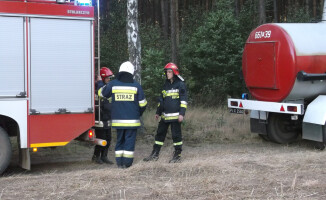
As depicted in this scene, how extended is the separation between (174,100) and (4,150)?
9.62 ft

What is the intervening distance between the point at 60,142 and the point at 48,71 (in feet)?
3.63

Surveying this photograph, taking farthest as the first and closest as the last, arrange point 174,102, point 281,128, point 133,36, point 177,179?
point 133,36
point 281,128
point 174,102
point 177,179

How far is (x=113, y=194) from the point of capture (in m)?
5.84

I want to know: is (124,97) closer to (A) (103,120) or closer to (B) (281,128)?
(A) (103,120)

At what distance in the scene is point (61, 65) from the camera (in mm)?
7742

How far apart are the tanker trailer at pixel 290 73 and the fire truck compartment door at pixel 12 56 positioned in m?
5.18

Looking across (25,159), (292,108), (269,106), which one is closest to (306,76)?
(292,108)

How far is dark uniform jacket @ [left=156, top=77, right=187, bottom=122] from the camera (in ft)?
28.8

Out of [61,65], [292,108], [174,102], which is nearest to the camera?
[61,65]

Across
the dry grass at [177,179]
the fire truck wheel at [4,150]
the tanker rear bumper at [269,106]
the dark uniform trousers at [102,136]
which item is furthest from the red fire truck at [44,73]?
the tanker rear bumper at [269,106]

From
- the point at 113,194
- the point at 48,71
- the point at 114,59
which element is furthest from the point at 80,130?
the point at 114,59

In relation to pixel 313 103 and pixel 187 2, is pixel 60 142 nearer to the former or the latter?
pixel 313 103

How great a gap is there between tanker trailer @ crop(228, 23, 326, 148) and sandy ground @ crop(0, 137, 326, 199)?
5.05 feet

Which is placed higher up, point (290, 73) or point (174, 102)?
point (290, 73)
